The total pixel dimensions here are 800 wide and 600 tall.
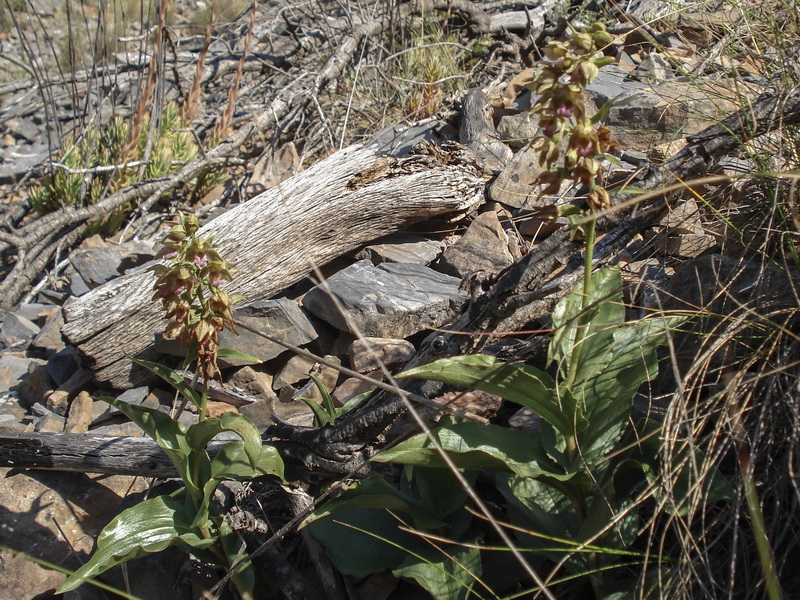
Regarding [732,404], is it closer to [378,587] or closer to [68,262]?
[378,587]

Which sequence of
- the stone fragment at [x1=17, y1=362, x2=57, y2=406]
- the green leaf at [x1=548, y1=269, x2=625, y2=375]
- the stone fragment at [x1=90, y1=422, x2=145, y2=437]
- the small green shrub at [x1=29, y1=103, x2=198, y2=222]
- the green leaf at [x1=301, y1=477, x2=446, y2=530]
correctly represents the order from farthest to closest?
the small green shrub at [x1=29, y1=103, x2=198, y2=222], the stone fragment at [x1=17, y1=362, x2=57, y2=406], the stone fragment at [x1=90, y1=422, x2=145, y2=437], the green leaf at [x1=301, y1=477, x2=446, y2=530], the green leaf at [x1=548, y1=269, x2=625, y2=375]

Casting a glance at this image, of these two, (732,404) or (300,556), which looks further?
(300,556)

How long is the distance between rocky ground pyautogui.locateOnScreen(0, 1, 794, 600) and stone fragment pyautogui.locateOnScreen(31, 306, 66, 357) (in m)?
0.01

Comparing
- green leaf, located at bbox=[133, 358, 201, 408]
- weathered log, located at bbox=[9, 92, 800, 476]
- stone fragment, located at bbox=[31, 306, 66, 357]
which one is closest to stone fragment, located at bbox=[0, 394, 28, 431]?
stone fragment, located at bbox=[31, 306, 66, 357]

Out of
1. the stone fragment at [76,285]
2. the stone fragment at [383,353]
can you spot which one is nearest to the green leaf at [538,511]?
the stone fragment at [383,353]

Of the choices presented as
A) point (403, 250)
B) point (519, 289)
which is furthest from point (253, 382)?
point (519, 289)

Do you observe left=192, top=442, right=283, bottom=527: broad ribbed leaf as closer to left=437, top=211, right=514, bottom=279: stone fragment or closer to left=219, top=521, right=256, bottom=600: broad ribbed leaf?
left=219, top=521, right=256, bottom=600: broad ribbed leaf

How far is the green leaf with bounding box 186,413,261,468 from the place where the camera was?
236 cm

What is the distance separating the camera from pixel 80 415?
12.9 feet

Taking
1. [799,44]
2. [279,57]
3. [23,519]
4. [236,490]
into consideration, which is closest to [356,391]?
[236,490]

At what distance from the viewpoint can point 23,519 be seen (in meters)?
3.04

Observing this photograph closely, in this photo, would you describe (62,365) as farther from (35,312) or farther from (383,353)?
(383,353)

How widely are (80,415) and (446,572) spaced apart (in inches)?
107

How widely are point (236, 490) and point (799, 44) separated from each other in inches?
114
